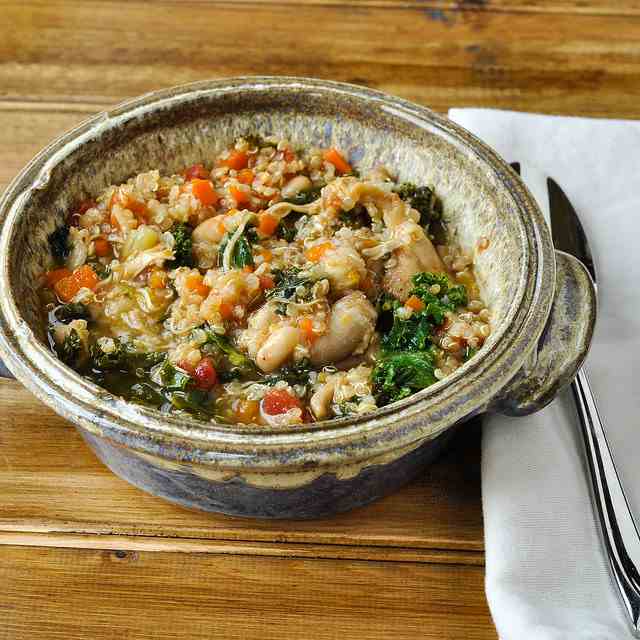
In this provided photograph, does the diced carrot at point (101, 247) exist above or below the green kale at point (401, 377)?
above

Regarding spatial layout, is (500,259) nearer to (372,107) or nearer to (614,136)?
(372,107)

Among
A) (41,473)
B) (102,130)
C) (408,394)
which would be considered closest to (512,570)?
(408,394)

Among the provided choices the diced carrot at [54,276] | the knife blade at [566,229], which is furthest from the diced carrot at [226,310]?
the knife blade at [566,229]

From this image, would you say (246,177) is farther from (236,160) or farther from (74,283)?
(74,283)

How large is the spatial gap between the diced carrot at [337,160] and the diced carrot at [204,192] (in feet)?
1.89

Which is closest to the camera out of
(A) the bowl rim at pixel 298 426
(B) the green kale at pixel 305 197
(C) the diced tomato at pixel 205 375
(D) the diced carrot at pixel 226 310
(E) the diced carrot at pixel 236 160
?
(A) the bowl rim at pixel 298 426

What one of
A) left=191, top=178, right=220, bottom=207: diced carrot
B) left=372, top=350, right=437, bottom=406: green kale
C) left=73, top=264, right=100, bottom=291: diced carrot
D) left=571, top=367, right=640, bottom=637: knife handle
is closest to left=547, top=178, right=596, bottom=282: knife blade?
left=571, top=367, right=640, bottom=637: knife handle

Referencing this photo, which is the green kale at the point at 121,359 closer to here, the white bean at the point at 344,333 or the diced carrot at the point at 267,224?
the white bean at the point at 344,333

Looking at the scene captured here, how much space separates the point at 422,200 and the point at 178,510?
167 centimetres

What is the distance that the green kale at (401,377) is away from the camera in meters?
3.17

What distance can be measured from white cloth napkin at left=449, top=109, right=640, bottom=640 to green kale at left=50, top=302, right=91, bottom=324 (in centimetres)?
166

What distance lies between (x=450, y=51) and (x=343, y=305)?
3081 mm

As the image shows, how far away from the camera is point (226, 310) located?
11.2ft

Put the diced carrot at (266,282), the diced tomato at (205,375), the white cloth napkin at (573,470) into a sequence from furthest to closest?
1. the diced carrot at (266,282)
2. the diced tomato at (205,375)
3. the white cloth napkin at (573,470)
